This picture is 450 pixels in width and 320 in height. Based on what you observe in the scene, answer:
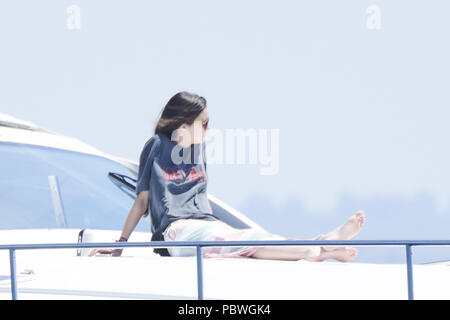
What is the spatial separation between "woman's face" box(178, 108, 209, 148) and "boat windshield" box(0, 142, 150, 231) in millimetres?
2741

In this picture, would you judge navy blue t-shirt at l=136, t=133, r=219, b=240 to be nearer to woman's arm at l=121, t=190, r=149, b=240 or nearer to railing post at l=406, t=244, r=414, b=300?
Answer: woman's arm at l=121, t=190, r=149, b=240

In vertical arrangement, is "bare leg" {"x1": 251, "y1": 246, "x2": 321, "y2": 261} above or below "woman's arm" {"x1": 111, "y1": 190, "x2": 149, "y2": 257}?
below

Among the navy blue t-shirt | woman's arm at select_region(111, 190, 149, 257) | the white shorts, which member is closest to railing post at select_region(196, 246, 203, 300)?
the white shorts

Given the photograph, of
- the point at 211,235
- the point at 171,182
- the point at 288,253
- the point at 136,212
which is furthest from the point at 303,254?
the point at 136,212

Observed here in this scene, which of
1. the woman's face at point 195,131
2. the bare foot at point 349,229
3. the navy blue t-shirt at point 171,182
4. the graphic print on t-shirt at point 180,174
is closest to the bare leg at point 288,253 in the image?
the bare foot at point 349,229

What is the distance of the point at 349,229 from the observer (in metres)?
4.97

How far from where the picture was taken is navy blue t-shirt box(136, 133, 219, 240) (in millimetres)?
5438

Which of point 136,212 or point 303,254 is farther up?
point 136,212

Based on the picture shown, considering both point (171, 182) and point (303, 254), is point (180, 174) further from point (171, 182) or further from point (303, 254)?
point (303, 254)

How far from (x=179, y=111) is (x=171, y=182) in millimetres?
609

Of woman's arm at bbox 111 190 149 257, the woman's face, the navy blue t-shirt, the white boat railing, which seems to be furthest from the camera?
the woman's face

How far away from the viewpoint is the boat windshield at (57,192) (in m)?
8.16

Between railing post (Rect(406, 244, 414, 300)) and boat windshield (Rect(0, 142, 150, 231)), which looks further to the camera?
boat windshield (Rect(0, 142, 150, 231))
